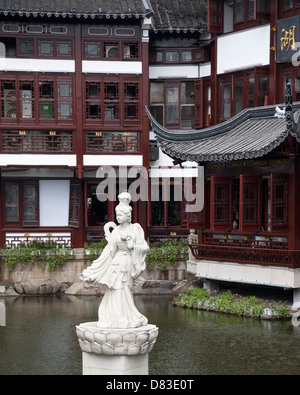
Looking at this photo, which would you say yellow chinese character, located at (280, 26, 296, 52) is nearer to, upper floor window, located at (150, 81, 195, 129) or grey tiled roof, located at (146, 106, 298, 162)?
grey tiled roof, located at (146, 106, 298, 162)

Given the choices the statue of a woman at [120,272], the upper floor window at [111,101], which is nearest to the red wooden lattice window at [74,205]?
the upper floor window at [111,101]

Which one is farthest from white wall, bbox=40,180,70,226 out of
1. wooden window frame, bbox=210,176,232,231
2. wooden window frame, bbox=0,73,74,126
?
wooden window frame, bbox=210,176,232,231

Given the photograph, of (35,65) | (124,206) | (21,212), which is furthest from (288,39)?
(124,206)

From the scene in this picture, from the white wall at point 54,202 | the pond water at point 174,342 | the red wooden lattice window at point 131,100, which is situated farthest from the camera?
the white wall at point 54,202

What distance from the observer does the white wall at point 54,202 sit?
32438mm

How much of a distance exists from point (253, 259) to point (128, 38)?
1052 cm

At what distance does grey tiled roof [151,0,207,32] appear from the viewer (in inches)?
1251

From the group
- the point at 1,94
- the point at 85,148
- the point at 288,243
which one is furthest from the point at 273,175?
the point at 1,94

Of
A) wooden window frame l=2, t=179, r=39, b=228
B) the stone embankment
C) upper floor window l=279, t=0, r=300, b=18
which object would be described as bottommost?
the stone embankment

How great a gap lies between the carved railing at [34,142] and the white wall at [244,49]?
613 centimetres

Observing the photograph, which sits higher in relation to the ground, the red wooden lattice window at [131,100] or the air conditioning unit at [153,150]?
the red wooden lattice window at [131,100]

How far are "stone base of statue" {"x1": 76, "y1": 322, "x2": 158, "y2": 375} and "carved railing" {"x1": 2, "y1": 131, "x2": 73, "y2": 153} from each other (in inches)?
698

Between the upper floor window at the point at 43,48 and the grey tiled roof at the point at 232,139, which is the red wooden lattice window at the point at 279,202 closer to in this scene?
the grey tiled roof at the point at 232,139

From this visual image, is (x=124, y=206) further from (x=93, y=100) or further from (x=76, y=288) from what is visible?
(x=93, y=100)
